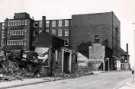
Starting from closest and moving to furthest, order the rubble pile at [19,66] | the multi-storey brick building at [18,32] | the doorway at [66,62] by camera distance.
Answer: the rubble pile at [19,66] → the doorway at [66,62] → the multi-storey brick building at [18,32]

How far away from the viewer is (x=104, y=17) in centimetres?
12625

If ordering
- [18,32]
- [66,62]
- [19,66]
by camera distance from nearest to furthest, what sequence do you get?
[19,66]
[66,62]
[18,32]

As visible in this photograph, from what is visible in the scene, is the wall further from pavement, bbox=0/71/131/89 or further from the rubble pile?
pavement, bbox=0/71/131/89

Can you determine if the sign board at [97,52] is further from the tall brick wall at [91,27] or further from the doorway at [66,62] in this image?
the doorway at [66,62]

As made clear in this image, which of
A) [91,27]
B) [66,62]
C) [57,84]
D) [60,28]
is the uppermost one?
[91,27]

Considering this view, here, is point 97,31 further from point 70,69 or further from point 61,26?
point 70,69

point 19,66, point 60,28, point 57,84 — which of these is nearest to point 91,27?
point 60,28

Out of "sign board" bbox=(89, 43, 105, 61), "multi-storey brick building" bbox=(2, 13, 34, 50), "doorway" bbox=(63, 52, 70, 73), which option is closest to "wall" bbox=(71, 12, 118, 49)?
"sign board" bbox=(89, 43, 105, 61)

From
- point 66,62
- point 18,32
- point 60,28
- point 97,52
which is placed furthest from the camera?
point 60,28

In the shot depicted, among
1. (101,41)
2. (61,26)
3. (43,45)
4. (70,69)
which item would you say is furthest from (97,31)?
(43,45)

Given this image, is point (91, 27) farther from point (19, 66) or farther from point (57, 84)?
point (57, 84)

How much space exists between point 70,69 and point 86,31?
5949cm

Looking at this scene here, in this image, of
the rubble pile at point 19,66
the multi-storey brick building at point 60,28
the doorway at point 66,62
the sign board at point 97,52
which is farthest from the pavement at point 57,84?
the multi-storey brick building at point 60,28

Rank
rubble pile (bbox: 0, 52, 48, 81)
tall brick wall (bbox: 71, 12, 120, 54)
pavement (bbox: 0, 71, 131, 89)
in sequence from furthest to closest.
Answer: tall brick wall (bbox: 71, 12, 120, 54), rubble pile (bbox: 0, 52, 48, 81), pavement (bbox: 0, 71, 131, 89)
